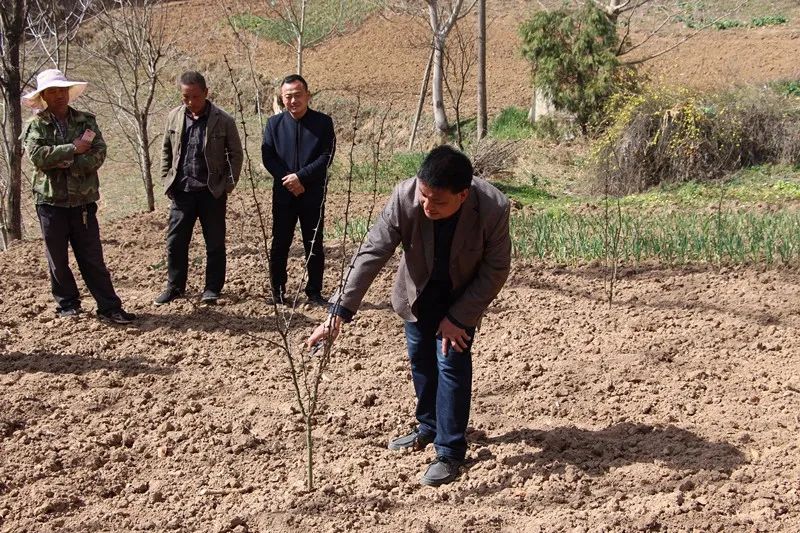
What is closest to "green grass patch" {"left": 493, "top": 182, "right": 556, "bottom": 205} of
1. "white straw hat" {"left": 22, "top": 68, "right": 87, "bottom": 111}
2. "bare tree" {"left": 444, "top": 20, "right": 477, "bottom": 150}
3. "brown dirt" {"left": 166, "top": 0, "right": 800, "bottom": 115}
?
"bare tree" {"left": 444, "top": 20, "right": 477, "bottom": 150}

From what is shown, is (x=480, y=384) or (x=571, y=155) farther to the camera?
(x=571, y=155)

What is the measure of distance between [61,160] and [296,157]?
149cm

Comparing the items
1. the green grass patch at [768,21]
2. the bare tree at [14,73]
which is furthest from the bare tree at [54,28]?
the green grass patch at [768,21]

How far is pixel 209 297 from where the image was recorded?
689 centimetres

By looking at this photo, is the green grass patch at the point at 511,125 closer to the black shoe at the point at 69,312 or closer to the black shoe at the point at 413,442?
the black shoe at the point at 69,312

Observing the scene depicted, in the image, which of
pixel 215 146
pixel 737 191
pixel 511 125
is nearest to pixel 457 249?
pixel 215 146

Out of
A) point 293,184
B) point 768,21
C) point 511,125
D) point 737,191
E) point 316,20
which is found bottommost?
point 737,191

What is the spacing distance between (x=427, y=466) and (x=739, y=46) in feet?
57.8

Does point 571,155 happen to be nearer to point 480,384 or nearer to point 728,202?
point 728,202

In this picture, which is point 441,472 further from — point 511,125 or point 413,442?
A: point 511,125

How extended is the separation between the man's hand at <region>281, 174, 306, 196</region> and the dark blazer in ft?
0.15

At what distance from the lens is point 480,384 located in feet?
17.6

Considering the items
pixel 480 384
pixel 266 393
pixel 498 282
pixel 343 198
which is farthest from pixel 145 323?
pixel 343 198

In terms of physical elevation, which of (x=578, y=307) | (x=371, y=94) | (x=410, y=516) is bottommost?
(x=410, y=516)
